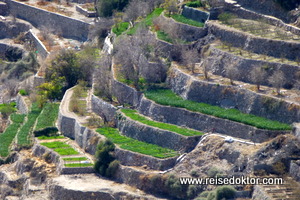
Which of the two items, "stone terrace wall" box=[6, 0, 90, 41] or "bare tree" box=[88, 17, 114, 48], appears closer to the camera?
"bare tree" box=[88, 17, 114, 48]

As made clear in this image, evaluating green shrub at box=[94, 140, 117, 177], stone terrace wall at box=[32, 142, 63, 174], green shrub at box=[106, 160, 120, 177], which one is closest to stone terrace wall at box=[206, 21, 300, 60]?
green shrub at box=[94, 140, 117, 177]

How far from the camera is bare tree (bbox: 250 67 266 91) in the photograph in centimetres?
5244

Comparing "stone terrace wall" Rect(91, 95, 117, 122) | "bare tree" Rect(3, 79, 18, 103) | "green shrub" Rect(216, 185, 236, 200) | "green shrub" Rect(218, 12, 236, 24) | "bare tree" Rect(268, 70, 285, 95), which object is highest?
"green shrub" Rect(218, 12, 236, 24)

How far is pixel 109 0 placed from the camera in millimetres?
76188

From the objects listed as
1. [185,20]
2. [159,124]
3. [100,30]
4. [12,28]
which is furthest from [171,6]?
[12,28]

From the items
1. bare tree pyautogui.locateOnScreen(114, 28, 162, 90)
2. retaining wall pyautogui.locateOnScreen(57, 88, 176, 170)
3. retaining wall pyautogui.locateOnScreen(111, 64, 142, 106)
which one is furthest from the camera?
bare tree pyautogui.locateOnScreen(114, 28, 162, 90)

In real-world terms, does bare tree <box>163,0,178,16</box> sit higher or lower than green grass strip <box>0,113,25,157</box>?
higher

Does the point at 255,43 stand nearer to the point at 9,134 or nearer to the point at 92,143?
the point at 92,143

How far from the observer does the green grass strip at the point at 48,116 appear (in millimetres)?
61188

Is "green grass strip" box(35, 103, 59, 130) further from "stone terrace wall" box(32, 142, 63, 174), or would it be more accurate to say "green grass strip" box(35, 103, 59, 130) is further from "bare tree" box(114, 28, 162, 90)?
"bare tree" box(114, 28, 162, 90)

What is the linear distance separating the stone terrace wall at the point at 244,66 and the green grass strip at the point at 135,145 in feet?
22.0

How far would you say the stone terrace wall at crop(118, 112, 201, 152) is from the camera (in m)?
51.3

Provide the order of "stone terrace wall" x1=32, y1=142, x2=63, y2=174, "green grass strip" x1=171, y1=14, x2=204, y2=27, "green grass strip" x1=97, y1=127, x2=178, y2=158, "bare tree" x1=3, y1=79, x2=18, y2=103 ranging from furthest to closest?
"bare tree" x1=3, y1=79, x2=18, y2=103, "green grass strip" x1=171, y1=14, x2=204, y2=27, "stone terrace wall" x1=32, y1=142, x2=63, y2=174, "green grass strip" x1=97, y1=127, x2=178, y2=158

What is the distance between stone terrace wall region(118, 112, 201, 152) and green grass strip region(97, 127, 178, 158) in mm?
316
